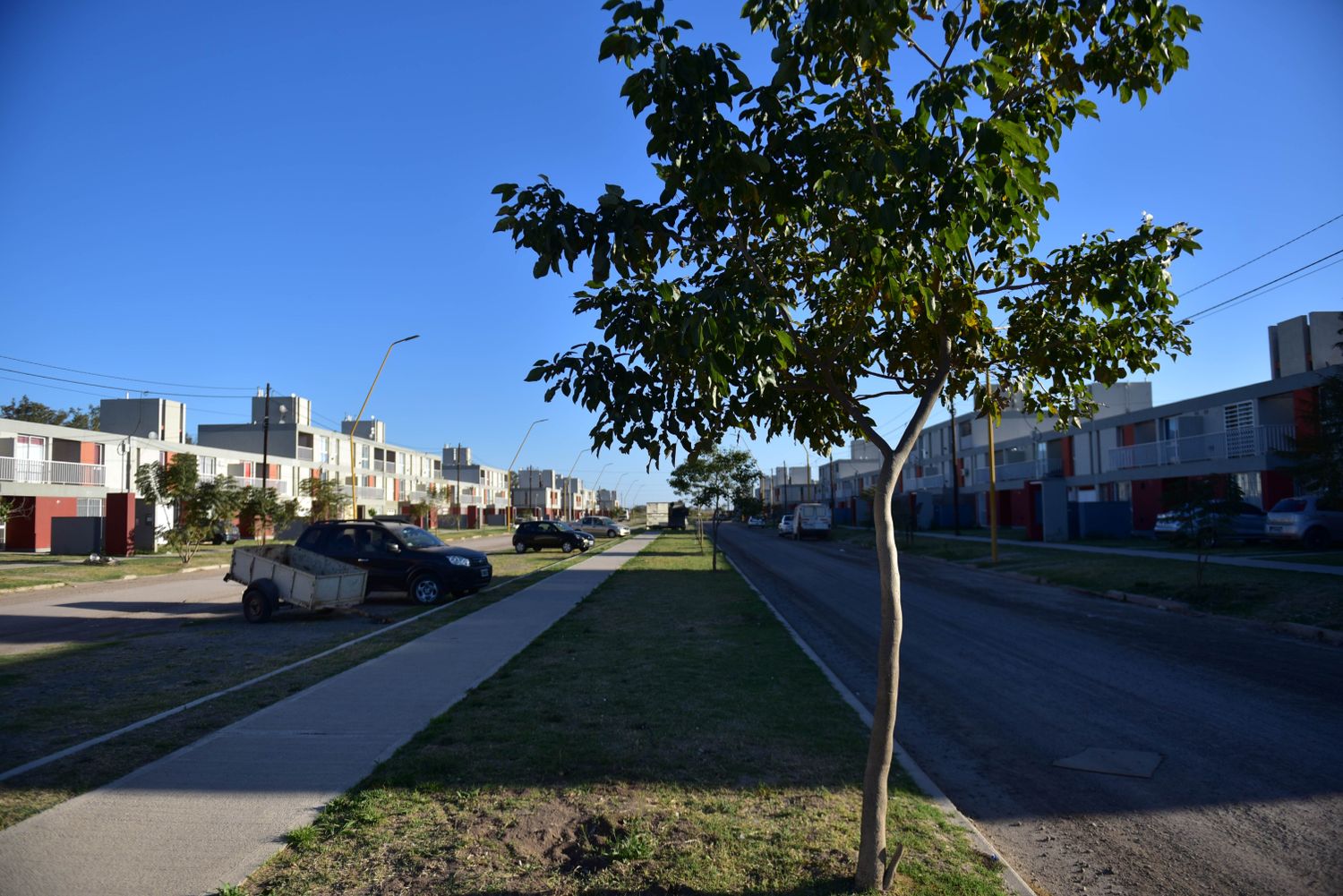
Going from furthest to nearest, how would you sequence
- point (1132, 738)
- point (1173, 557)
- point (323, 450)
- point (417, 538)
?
point (323, 450) < point (1173, 557) < point (417, 538) < point (1132, 738)

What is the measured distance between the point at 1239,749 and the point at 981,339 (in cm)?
419

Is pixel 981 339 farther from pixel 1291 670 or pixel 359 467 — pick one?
pixel 359 467

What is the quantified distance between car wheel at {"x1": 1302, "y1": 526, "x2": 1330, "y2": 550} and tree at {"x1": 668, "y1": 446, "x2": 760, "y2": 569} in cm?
1707

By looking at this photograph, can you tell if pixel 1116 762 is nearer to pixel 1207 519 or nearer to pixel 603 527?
pixel 1207 519

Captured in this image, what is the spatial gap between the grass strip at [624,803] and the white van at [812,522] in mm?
45450

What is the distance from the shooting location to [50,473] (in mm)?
42406

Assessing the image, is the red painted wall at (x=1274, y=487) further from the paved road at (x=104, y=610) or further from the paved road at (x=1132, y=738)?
the paved road at (x=104, y=610)

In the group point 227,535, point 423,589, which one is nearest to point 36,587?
point 423,589

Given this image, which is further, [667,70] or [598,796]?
[598,796]

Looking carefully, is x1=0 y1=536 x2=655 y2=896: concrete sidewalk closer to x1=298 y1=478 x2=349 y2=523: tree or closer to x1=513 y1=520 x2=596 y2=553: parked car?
x1=513 y1=520 x2=596 y2=553: parked car

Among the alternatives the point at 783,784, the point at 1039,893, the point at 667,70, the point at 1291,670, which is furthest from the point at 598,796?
the point at 1291,670

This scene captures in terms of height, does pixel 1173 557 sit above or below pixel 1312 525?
below

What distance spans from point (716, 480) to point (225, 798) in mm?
27786

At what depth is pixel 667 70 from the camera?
421cm
